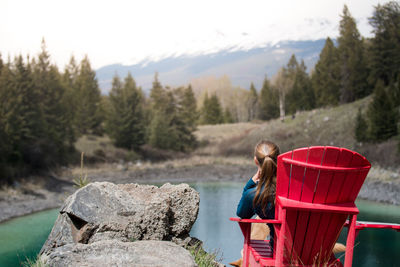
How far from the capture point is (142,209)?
11.5 ft

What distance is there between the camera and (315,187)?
2225 millimetres

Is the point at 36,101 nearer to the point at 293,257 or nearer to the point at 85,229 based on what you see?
the point at 85,229

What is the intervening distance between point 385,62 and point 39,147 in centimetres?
1753

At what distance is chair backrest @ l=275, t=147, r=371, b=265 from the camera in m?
2.19

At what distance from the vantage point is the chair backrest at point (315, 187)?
2.19 meters

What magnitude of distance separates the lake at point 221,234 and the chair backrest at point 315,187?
161cm

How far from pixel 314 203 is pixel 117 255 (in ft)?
3.81

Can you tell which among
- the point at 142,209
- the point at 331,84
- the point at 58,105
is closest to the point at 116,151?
the point at 58,105

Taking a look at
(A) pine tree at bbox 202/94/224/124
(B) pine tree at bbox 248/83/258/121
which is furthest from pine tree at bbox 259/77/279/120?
(B) pine tree at bbox 248/83/258/121

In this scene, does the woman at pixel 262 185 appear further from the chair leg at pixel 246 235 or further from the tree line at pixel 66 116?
the tree line at pixel 66 116

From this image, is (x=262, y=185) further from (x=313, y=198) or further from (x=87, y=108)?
(x=87, y=108)

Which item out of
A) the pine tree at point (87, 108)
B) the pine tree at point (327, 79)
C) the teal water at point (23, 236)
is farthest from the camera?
the pine tree at point (327, 79)

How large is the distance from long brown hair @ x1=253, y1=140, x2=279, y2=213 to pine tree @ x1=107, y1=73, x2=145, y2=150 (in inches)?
807

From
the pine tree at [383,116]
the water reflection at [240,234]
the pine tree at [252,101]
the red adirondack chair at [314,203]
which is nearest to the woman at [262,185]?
the red adirondack chair at [314,203]
